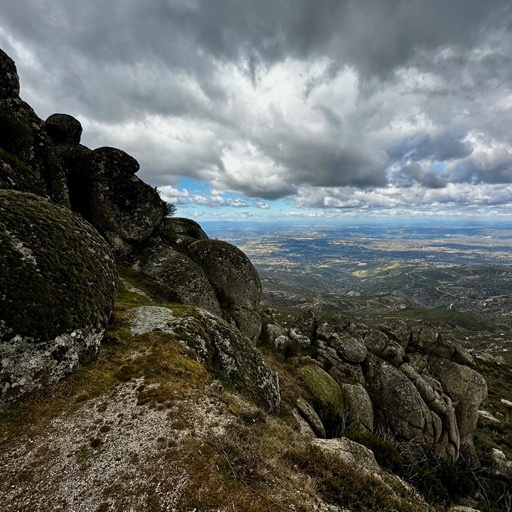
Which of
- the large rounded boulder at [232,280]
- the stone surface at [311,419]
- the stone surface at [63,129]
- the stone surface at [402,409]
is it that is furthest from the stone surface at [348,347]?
the stone surface at [63,129]

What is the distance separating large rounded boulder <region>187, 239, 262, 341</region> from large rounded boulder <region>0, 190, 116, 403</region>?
48.5 ft

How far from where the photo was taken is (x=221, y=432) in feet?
29.3

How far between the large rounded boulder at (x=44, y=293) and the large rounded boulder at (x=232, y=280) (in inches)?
582

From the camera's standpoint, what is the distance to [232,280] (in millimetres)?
29562

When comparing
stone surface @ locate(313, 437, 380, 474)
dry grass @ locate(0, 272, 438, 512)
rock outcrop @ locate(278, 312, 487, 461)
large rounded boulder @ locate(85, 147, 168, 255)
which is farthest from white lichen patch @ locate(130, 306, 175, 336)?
rock outcrop @ locate(278, 312, 487, 461)

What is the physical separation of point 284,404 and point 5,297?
15681mm

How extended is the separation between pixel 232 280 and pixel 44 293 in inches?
765

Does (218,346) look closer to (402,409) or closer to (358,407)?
(358,407)

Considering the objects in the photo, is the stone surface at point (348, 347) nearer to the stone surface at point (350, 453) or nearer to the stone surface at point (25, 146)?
the stone surface at point (350, 453)

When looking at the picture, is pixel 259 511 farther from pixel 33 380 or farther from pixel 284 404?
pixel 284 404

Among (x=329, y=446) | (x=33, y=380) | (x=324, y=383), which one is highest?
(x=33, y=380)

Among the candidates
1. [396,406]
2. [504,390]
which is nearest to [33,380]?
[396,406]

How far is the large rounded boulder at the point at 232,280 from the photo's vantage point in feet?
94.6

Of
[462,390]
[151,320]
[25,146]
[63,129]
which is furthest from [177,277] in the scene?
[462,390]
